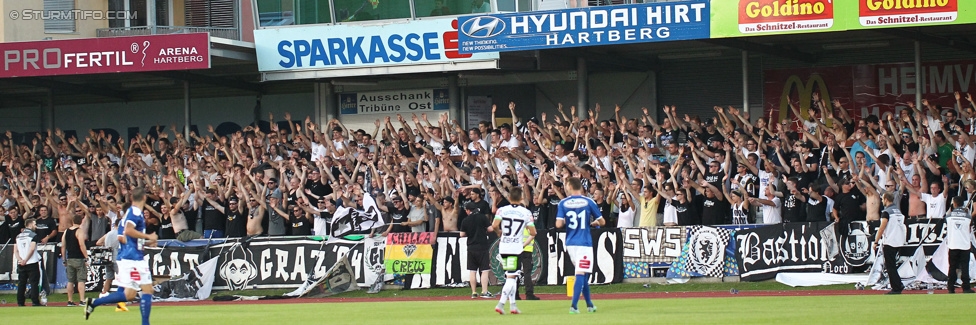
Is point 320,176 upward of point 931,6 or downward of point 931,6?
downward

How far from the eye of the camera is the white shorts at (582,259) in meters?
16.0

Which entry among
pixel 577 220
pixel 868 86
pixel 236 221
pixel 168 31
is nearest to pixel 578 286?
pixel 577 220

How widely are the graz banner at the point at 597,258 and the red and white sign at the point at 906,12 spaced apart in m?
5.92

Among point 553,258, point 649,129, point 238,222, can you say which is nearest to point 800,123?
point 649,129

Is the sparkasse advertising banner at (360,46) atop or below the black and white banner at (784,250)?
atop

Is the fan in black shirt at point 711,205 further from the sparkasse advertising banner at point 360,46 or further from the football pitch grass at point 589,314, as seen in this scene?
the sparkasse advertising banner at point 360,46

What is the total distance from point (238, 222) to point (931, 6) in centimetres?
1378

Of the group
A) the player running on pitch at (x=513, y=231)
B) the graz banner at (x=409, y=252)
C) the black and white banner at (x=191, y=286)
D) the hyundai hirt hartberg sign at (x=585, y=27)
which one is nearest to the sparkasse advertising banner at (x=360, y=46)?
the hyundai hirt hartberg sign at (x=585, y=27)

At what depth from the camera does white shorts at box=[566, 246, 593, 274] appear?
15953 mm

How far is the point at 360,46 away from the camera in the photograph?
29922 millimetres

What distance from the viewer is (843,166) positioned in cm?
2248

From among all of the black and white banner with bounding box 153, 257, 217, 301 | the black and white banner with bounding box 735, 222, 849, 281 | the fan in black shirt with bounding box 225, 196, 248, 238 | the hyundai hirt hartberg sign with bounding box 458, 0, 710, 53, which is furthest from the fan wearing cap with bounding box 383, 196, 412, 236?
the black and white banner with bounding box 735, 222, 849, 281

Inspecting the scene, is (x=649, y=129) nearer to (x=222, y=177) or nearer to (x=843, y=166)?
(x=843, y=166)

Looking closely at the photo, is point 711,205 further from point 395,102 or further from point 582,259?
point 395,102
